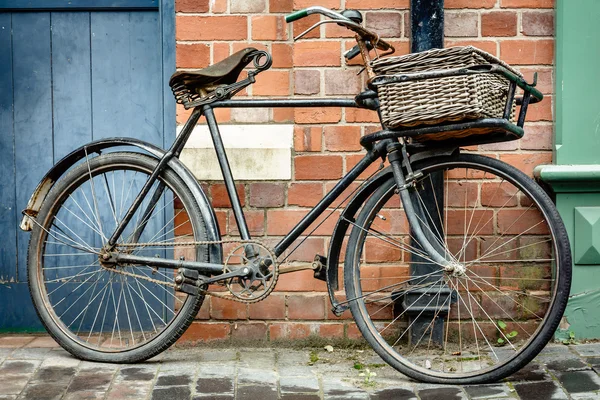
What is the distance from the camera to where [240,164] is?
387cm

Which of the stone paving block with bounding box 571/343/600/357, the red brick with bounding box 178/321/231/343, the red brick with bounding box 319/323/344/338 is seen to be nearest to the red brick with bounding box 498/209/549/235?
the stone paving block with bounding box 571/343/600/357

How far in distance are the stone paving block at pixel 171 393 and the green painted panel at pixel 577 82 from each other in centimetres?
192

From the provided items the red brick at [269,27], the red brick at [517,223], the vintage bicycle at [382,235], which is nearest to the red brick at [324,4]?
the red brick at [269,27]

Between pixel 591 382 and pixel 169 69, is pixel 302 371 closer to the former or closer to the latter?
pixel 591 382

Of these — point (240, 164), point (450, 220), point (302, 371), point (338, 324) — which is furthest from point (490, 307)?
point (240, 164)

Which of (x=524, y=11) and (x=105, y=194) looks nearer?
(x=524, y=11)

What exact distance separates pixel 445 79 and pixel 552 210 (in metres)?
0.65

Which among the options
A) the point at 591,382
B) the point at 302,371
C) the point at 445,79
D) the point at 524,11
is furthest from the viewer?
the point at 524,11

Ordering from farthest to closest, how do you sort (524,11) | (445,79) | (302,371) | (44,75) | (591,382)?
1. (44,75)
2. (524,11)
3. (302,371)
4. (591,382)
5. (445,79)

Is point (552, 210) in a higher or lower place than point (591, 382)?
higher

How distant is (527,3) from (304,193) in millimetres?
1326

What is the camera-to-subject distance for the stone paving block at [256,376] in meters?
3.40

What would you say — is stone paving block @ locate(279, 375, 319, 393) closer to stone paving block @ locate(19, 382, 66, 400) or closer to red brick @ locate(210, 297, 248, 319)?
red brick @ locate(210, 297, 248, 319)

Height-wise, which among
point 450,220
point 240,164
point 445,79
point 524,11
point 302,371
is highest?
point 524,11
